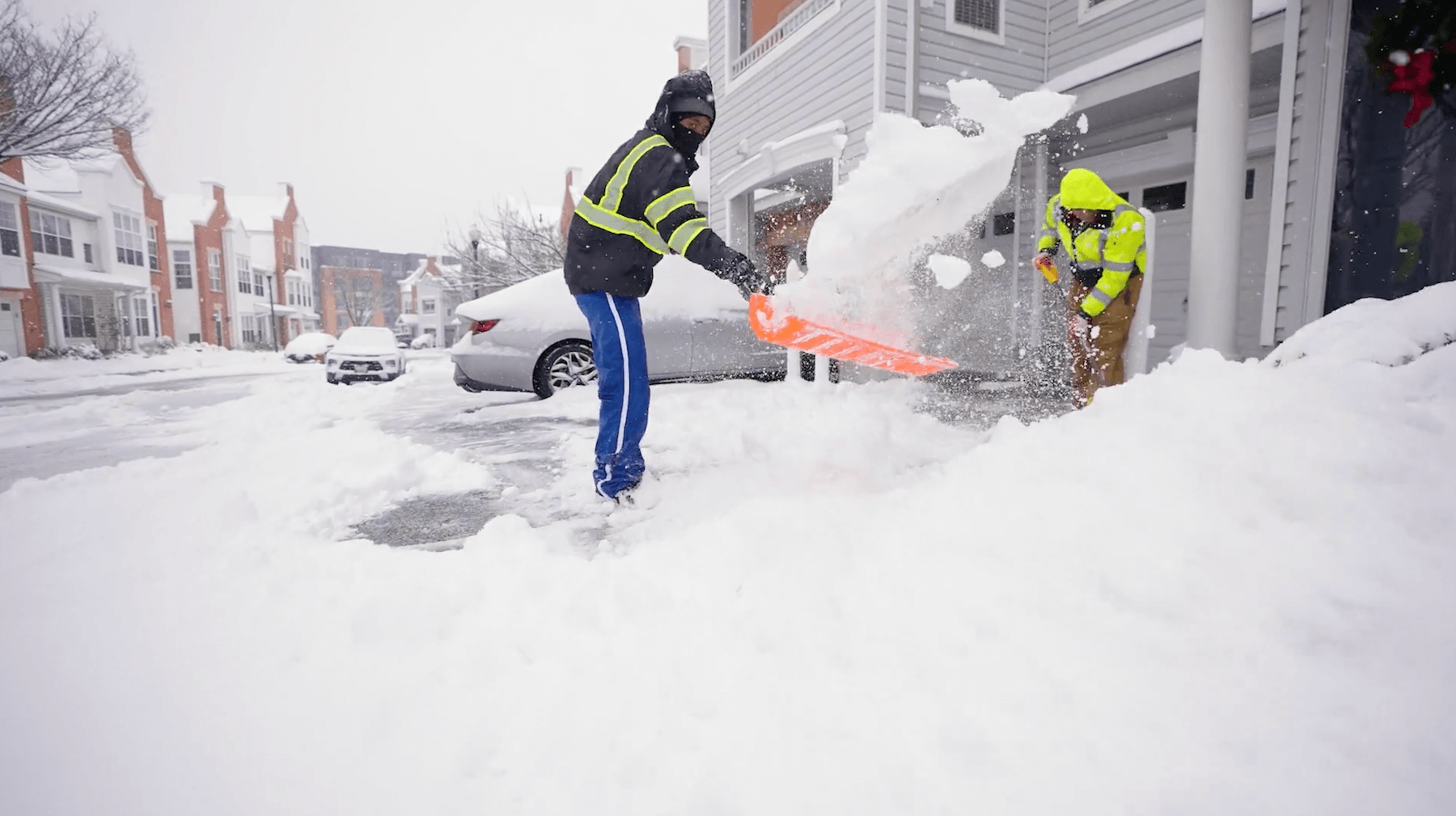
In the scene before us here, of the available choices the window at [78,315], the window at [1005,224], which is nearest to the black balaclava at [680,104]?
the window at [1005,224]

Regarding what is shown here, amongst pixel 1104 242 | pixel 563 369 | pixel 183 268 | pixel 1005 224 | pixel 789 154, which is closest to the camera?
pixel 1104 242

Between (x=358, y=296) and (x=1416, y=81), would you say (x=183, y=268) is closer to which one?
(x=358, y=296)

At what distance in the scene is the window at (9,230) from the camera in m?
21.3

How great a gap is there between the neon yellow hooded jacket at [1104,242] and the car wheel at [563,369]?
407 centimetres

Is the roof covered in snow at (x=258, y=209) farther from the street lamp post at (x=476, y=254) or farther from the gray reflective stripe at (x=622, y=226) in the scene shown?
the gray reflective stripe at (x=622, y=226)

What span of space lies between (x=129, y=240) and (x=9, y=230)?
8.29 meters

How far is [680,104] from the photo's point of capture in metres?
2.81

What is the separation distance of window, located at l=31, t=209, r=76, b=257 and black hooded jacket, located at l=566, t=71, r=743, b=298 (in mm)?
31514

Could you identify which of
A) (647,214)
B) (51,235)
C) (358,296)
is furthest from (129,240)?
(647,214)

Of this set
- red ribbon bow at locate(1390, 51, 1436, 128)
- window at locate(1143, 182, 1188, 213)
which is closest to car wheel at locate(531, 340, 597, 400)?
red ribbon bow at locate(1390, 51, 1436, 128)

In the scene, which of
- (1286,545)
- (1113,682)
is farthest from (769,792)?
(1286,545)

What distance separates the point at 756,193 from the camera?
37.0 feet

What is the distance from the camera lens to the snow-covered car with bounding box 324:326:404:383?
11.7 metres

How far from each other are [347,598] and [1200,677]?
210cm
